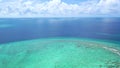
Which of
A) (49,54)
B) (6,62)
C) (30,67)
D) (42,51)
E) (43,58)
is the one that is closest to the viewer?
(30,67)

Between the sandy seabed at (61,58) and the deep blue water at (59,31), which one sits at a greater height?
the sandy seabed at (61,58)

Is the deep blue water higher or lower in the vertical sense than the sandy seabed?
lower

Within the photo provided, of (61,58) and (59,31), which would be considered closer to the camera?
(61,58)

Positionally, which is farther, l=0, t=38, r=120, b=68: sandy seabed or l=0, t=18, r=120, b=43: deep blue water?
l=0, t=18, r=120, b=43: deep blue water

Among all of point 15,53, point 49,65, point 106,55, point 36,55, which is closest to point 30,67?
point 49,65

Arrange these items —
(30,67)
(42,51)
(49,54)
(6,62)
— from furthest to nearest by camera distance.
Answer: (42,51), (49,54), (6,62), (30,67)

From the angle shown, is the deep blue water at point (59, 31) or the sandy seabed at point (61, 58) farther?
the deep blue water at point (59, 31)

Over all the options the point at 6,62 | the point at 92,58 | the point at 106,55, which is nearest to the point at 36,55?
the point at 6,62

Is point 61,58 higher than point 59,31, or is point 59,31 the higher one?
point 61,58

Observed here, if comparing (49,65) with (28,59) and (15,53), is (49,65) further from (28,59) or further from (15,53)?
(15,53)

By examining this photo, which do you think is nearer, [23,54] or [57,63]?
[57,63]
